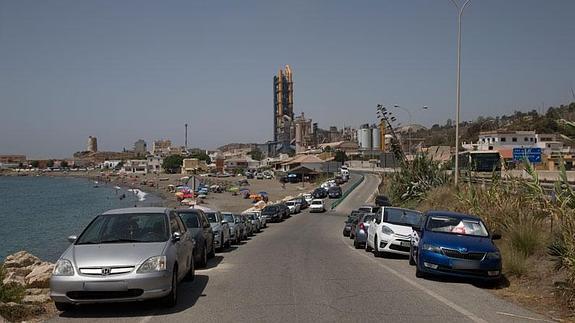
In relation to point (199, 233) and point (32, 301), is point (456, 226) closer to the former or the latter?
point (199, 233)

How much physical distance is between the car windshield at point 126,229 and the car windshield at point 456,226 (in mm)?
6701

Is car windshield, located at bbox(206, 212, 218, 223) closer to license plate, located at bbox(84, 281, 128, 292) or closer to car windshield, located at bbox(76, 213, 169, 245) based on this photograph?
car windshield, located at bbox(76, 213, 169, 245)

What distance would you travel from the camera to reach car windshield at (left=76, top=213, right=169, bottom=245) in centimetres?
1022

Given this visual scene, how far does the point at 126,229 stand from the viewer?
10.5 m

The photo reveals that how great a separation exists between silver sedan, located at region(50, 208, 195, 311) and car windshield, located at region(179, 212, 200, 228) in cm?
644

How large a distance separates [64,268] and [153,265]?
1.28 meters

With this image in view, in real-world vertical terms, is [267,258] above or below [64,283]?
below

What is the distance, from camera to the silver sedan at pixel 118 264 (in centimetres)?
895

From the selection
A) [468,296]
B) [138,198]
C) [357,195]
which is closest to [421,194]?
[468,296]

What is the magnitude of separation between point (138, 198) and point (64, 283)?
320 ft

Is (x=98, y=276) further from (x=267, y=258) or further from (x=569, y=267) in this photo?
(x=267, y=258)

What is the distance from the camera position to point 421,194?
3738 centimetres

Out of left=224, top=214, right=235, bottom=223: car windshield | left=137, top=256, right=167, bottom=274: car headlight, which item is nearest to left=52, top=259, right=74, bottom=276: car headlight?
left=137, top=256, right=167, bottom=274: car headlight

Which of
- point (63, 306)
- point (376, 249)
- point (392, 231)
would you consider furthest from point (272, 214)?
point (63, 306)
